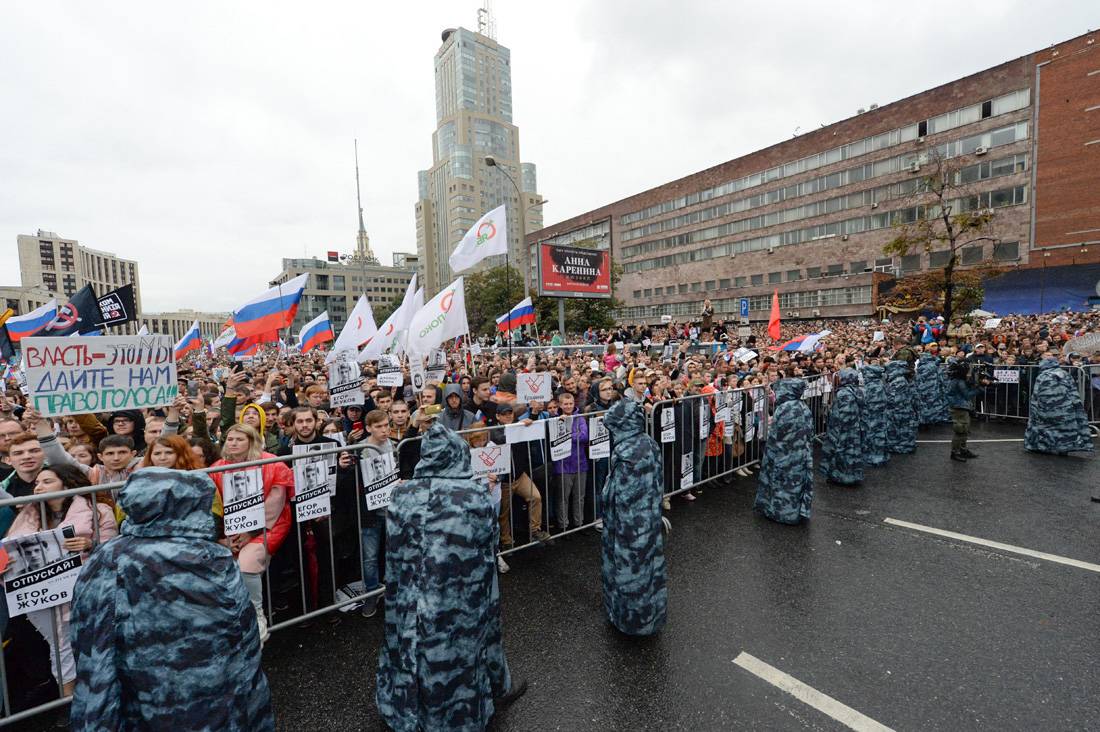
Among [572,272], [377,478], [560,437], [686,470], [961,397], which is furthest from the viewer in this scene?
[572,272]

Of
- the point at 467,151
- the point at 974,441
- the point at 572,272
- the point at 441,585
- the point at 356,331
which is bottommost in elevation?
the point at 974,441

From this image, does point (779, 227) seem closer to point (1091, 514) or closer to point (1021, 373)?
point (1021, 373)

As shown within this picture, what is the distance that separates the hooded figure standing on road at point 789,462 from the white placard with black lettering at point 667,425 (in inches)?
44.1

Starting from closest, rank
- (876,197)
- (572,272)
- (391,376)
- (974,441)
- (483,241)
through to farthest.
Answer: (974,441)
(391,376)
(483,241)
(572,272)
(876,197)

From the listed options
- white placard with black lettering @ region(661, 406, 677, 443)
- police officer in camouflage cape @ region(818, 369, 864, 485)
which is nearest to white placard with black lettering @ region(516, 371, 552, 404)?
white placard with black lettering @ region(661, 406, 677, 443)

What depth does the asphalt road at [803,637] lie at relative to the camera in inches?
115

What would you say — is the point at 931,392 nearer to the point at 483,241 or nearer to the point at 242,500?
the point at 483,241

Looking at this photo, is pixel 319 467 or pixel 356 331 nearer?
pixel 319 467

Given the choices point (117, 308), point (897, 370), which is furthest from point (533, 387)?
point (117, 308)

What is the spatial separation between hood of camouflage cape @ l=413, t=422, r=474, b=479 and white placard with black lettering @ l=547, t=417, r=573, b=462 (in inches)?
113

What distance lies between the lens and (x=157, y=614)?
189 centimetres

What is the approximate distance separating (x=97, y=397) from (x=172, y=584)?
396 cm

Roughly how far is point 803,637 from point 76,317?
1156 centimetres

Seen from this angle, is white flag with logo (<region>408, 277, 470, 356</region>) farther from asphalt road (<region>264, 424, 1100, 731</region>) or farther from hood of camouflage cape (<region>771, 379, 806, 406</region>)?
hood of camouflage cape (<region>771, 379, 806, 406</region>)
